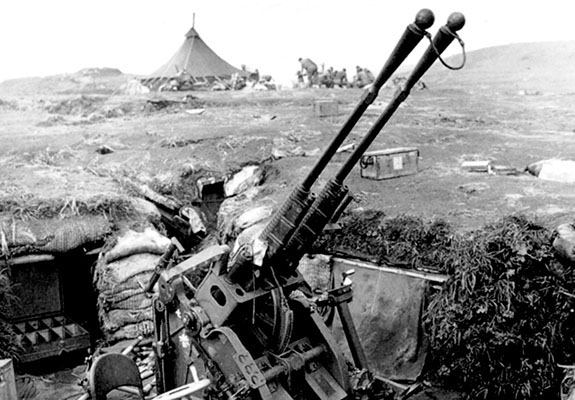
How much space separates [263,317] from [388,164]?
15.9 ft

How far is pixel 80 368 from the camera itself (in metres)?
8.42

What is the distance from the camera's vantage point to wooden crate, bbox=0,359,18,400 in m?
6.02

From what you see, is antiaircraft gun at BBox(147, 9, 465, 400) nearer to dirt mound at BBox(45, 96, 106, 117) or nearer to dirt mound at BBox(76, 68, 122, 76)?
dirt mound at BBox(45, 96, 106, 117)

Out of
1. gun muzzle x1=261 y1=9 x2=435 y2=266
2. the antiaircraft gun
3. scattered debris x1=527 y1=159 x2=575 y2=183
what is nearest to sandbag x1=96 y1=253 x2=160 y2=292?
the antiaircraft gun

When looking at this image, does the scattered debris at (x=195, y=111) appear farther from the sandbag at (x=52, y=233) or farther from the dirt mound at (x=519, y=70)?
the dirt mound at (x=519, y=70)

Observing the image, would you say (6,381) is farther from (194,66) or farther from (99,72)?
(99,72)

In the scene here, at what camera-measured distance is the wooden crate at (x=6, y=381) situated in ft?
19.7

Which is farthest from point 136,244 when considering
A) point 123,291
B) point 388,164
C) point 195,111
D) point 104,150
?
point 195,111

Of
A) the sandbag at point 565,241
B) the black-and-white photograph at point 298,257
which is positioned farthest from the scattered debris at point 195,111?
the sandbag at point 565,241

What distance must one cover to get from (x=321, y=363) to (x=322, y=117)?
10691mm

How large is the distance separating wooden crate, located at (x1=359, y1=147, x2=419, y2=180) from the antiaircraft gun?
4053 millimetres

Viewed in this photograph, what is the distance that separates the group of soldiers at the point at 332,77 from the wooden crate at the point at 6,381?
21798 mm

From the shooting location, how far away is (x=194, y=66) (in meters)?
26.3

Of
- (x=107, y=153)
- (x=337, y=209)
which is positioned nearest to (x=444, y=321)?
(x=337, y=209)
